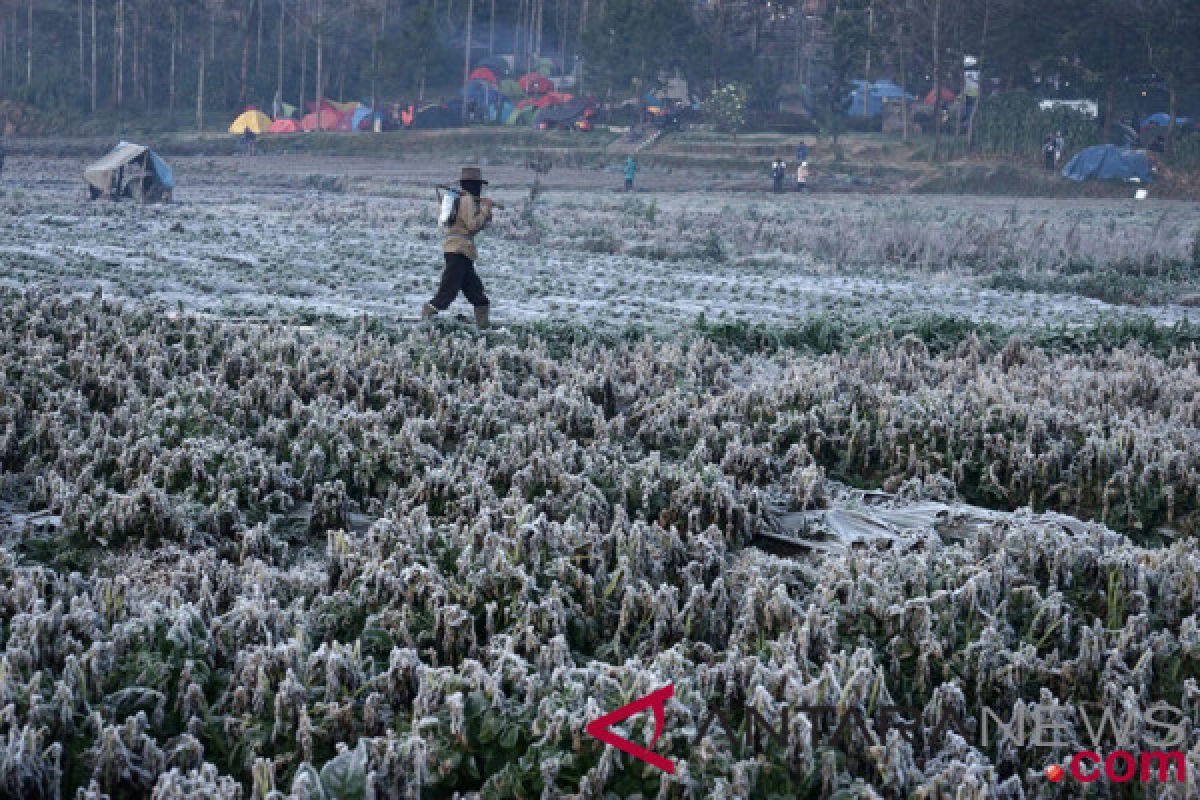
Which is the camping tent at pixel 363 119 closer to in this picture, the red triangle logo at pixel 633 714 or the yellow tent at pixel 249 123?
the yellow tent at pixel 249 123

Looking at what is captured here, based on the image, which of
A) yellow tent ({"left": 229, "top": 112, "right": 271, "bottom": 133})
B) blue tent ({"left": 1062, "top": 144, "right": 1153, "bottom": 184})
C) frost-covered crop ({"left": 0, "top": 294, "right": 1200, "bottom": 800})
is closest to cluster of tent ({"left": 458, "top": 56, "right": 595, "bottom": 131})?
yellow tent ({"left": 229, "top": 112, "right": 271, "bottom": 133})

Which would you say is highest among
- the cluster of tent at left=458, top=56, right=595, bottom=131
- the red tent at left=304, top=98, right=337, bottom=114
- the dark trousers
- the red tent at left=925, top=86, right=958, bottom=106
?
the red tent at left=925, top=86, right=958, bottom=106

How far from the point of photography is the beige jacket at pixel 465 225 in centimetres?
1219

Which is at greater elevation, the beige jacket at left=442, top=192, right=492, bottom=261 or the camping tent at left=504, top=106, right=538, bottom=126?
the camping tent at left=504, top=106, right=538, bottom=126

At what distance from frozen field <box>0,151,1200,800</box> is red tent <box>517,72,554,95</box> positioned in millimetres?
64999

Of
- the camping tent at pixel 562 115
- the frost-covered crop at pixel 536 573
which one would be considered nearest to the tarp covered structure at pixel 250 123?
the camping tent at pixel 562 115

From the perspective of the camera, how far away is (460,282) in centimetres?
1226

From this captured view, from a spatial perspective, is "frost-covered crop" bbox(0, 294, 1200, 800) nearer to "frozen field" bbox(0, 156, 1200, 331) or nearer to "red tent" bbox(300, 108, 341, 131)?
"frozen field" bbox(0, 156, 1200, 331)

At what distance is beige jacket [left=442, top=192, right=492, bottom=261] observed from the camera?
12.2 metres

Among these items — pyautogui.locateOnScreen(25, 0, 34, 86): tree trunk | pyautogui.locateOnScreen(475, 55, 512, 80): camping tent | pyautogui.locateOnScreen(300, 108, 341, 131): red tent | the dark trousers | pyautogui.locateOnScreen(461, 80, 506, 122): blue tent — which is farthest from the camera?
pyautogui.locateOnScreen(475, 55, 512, 80): camping tent

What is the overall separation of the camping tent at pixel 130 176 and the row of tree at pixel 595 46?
→ 37.3 m

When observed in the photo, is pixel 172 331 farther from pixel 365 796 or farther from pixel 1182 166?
pixel 1182 166

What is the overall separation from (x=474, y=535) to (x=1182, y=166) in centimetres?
5080

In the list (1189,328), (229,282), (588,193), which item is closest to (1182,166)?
(588,193)
